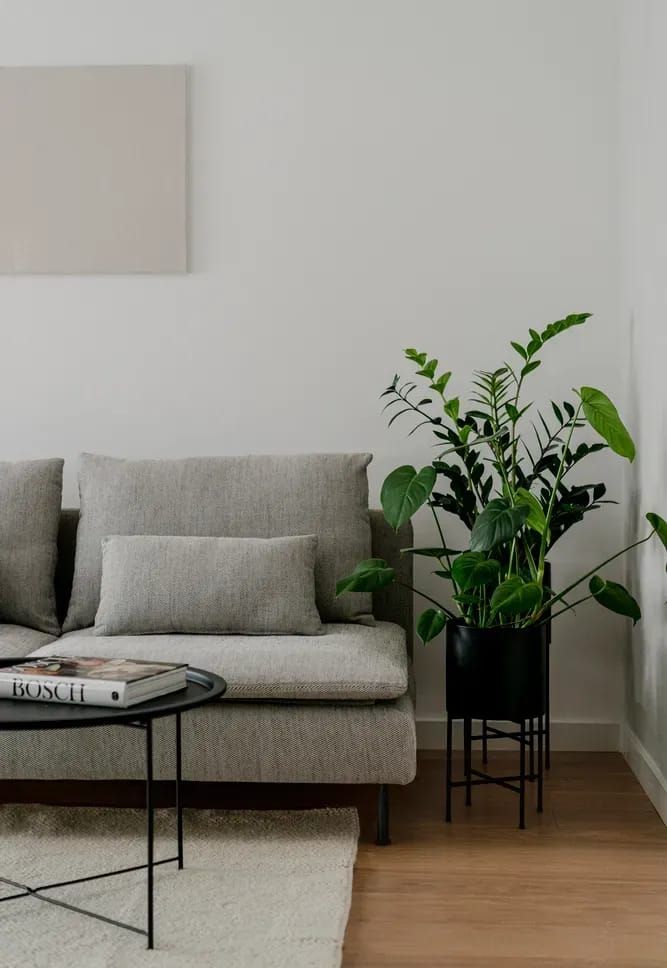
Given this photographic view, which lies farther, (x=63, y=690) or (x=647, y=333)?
(x=647, y=333)

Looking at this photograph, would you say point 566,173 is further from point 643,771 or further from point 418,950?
point 418,950

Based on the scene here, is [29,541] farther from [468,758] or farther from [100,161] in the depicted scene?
[468,758]

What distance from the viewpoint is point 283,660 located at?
101 inches

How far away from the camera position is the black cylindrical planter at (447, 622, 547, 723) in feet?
8.96

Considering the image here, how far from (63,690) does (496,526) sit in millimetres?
1115

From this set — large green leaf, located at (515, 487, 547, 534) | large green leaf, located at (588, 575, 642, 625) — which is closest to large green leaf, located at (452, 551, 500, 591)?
large green leaf, located at (515, 487, 547, 534)

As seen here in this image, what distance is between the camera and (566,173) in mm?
3441

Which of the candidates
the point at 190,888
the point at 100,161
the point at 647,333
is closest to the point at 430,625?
the point at 190,888

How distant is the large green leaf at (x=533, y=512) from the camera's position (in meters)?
2.73

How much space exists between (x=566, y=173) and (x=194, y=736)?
2.12 metres

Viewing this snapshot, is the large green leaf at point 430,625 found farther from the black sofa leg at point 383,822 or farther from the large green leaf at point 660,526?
the large green leaf at point 660,526

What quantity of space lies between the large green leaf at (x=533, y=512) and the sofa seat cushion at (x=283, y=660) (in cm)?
48

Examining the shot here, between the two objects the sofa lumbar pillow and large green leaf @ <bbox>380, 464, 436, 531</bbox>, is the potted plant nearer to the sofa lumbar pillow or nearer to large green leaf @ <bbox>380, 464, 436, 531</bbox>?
large green leaf @ <bbox>380, 464, 436, 531</bbox>

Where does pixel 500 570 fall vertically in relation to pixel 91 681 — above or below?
above
